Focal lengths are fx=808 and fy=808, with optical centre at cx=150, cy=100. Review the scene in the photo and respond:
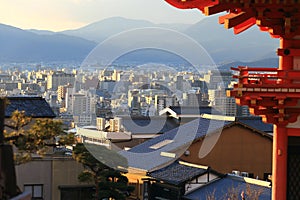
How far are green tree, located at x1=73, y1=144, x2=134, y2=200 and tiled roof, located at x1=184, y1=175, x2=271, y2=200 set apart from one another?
174cm

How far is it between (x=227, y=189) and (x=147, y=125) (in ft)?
39.7

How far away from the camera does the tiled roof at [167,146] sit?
22875 mm

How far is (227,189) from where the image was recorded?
19359mm

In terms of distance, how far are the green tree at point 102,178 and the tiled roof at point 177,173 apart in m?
1.38

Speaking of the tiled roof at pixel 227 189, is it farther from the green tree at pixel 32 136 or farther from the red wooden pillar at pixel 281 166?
the green tree at pixel 32 136

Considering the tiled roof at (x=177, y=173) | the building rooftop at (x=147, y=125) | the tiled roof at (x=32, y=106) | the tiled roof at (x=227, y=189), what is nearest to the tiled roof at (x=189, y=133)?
the tiled roof at (x=177, y=173)

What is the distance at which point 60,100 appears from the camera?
53938 mm

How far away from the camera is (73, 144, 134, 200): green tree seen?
1881cm

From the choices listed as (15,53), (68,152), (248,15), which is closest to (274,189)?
(248,15)

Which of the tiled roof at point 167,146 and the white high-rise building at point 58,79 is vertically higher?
the white high-rise building at point 58,79

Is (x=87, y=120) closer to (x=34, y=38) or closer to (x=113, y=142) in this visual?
(x=113, y=142)

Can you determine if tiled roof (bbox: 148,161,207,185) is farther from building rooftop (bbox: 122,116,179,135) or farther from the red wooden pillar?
building rooftop (bbox: 122,116,179,135)

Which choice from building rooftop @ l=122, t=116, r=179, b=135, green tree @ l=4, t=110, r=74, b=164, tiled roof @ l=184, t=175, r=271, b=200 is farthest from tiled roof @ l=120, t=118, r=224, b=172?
green tree @ l=4, t=110, r=74, b=164

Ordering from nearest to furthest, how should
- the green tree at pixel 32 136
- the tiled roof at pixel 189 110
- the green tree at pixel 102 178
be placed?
the green tree at pixel 32 136 < the green tree at pixel 102 178 < the tiled roof at pixel 189 110
